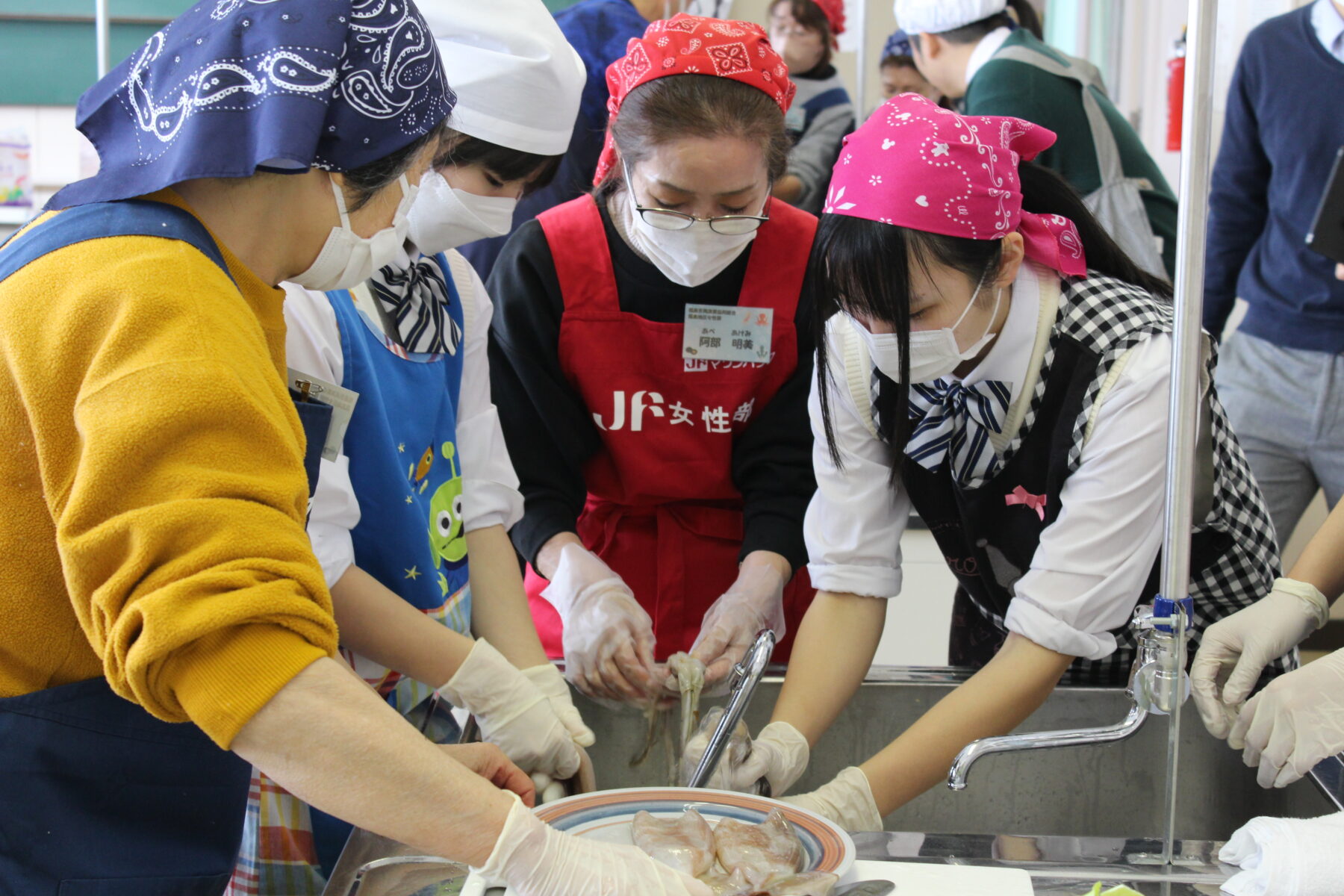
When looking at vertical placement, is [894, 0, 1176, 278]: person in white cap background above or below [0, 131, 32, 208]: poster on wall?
above

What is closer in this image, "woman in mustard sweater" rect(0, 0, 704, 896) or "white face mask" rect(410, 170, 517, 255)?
"woman in mustard sweater" rect(0, 0, 704, 896)

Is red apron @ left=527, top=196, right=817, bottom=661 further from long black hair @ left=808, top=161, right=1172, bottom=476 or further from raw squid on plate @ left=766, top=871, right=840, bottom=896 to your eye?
raw squid on plate @ left=766, top=871, right=840, bottom=896

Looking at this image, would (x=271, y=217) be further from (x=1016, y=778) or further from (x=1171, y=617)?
(x=1016, y=778)

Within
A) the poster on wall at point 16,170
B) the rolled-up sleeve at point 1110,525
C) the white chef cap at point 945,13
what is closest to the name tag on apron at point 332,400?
the rolled-up sleeve at point 1110,525

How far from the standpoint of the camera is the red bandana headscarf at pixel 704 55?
151cm

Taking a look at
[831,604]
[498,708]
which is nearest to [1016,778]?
[831,604]

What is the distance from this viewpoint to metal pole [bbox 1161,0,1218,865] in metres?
0.89

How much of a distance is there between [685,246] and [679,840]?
0.84 m

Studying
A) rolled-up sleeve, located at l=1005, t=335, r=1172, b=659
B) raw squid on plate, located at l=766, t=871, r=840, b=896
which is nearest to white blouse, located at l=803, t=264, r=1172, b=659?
rolled-up sleeve, located at l=1005, t=335, r=1172, b=659

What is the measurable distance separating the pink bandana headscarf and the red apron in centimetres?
41

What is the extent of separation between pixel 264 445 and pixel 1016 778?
0.96 metres

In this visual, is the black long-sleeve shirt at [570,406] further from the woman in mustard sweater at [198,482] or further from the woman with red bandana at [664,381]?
the woman in mustard sweater at [198,482]

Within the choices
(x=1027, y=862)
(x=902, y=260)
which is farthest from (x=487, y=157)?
(x=1027, y=862)

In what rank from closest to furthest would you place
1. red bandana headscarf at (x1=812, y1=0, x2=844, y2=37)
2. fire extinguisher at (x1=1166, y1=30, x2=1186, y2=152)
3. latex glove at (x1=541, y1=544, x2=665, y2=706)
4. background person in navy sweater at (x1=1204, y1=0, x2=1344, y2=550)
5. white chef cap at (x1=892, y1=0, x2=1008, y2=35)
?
latex glove at (x1=541, y1=544, x2=665, y2=706) < background person in navy sweater at (x1=1204, y1=0, x2=1344, y2=550) < white chef cap at (x1=892, y1=0, x2=1008, y2=35) < fire extinguisher at (x1=1166, y1=30, x2=1186, y2=152) < red bandana headscarf at (x1=812, y1=0, x2=844, y2=37)
